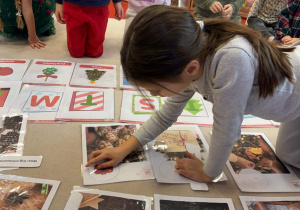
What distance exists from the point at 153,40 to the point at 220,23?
8.4 inches

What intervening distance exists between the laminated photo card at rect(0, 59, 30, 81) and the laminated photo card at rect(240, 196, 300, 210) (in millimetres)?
1029

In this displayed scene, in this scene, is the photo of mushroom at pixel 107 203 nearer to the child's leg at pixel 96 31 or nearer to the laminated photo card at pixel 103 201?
the laminated photo card at pixel 103 201

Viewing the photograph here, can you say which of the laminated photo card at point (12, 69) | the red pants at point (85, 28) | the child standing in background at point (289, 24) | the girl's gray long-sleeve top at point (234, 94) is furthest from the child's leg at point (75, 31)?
the child standing in background at point (289, 24)

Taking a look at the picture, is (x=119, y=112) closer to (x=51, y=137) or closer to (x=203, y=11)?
(x=51, y=137)

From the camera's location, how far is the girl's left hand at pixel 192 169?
0.76m

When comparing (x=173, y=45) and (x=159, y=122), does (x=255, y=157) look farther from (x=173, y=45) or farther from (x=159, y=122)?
(x=173, y=45)

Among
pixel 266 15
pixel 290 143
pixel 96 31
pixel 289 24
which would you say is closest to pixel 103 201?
pixel 290 143

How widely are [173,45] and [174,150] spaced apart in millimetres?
452

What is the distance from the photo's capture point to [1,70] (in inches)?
47.2

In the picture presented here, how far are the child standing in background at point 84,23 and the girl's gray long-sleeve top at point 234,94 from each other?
2.74 feet

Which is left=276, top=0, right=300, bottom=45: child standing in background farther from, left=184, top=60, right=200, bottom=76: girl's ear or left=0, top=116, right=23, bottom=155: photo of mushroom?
left=0, top=116, right=23, bottom=155: photo of mushroom

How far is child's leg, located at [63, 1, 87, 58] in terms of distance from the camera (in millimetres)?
1371

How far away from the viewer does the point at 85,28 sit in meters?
1.46

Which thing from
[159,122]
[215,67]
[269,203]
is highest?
[215,67]
